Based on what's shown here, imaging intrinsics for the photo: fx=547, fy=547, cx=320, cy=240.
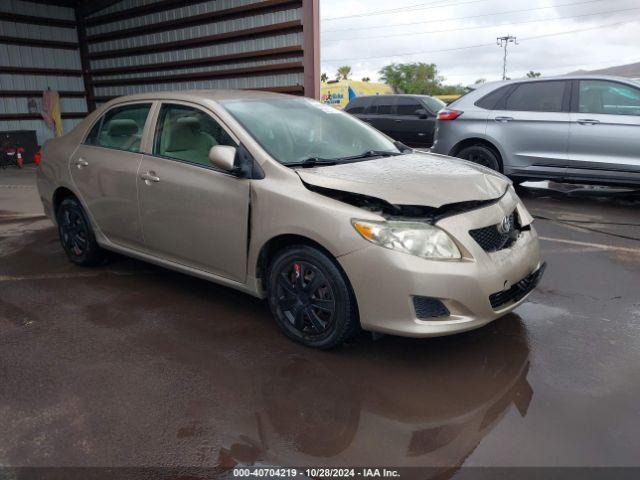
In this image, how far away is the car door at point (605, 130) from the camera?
681cm

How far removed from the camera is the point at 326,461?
2.41 metres

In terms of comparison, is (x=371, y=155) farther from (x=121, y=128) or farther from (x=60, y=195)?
(x=60, y=195)

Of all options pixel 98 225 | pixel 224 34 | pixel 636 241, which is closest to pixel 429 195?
pixel 98 225

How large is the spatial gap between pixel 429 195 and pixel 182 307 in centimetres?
209

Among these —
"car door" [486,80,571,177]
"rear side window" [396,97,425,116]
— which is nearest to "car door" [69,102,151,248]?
"car door" [486,80,571,177]

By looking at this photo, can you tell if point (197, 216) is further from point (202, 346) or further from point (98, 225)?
point (98, 225)

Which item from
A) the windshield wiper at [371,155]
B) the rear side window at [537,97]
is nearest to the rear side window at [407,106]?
the rear side window at [537,97]

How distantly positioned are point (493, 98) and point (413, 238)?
5.70 meters

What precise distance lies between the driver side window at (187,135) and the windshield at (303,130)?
0.18 meters

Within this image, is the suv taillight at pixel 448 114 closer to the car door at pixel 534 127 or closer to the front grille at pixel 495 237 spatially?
the car door at pixel 534 127

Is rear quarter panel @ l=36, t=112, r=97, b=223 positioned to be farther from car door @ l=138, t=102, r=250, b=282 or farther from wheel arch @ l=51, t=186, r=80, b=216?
car door @ l=138, t=102, r=250, b=282

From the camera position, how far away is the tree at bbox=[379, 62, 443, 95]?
7688 centimetres

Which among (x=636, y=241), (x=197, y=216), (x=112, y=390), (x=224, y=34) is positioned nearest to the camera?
(x=112, y=390)

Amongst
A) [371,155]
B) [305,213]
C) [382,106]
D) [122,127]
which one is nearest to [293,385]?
[305,213]
